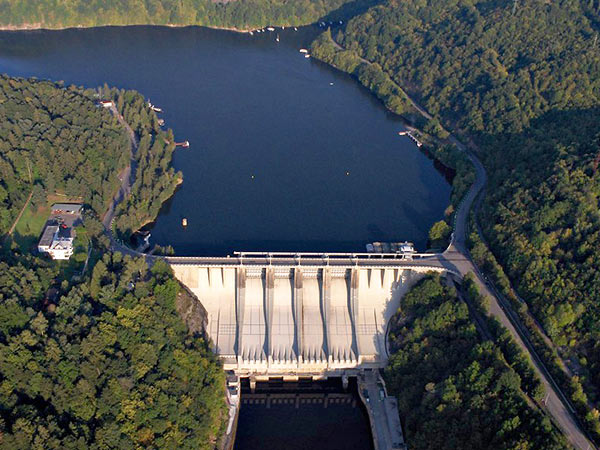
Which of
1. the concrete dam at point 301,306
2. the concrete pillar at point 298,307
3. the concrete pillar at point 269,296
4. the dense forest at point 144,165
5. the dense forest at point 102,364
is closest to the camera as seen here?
the dense forest at point 102,364

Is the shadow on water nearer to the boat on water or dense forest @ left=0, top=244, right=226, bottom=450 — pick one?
dense forest @ left=0, top=244, right=226, bottom=450

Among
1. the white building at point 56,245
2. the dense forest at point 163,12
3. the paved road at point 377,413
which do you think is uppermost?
the dense forest at point 163,12

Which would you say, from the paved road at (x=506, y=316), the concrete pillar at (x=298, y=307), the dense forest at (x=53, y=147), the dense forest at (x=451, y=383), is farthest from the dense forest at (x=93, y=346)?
the paved road at (x=506, y=316)

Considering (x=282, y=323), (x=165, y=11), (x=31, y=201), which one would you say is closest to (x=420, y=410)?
(x=282, y=323)

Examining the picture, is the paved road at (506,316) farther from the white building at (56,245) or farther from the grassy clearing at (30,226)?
the grassy clearing at (30,226)

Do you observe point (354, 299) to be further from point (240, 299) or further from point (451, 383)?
point (451, 383)

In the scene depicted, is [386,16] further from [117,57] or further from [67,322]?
[67,322]
